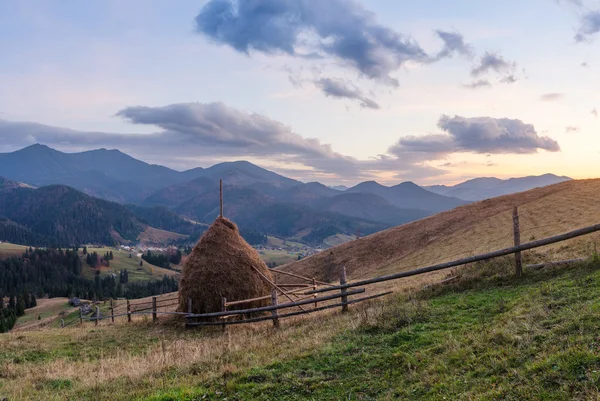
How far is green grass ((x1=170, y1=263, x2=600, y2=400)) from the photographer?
5.03m

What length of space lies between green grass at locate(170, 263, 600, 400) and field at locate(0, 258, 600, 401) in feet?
0.07

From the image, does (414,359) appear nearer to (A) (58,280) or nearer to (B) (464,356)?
(B) (464,356)

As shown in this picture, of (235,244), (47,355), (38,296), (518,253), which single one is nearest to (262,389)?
(518,253)

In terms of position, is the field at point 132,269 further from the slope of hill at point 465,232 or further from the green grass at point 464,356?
the green grass at point 464,356

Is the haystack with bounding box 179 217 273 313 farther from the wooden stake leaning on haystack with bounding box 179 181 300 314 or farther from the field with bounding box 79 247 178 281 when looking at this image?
the field with bounding box 79 247 178 281

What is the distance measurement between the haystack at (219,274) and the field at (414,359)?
6834mm

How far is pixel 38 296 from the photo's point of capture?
118 metres

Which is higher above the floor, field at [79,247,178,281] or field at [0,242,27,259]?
field at [0,242,27,259]

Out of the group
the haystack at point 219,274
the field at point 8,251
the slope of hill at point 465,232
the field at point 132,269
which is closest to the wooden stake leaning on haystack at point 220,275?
the haystack at point 219,274

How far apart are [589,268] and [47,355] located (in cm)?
1675

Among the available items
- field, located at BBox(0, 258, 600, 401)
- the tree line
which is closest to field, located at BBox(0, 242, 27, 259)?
the tree line

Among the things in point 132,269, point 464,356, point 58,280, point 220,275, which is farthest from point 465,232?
point 132,269

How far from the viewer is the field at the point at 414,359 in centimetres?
529

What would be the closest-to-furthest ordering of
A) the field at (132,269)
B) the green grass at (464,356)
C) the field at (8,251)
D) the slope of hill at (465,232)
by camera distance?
the green grass at (464,356) < the slope of hill at (465,232) < the field at (132,269) < the field at (8,251)
